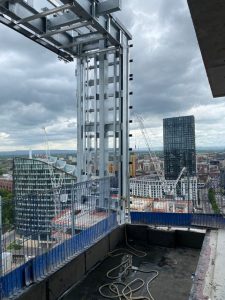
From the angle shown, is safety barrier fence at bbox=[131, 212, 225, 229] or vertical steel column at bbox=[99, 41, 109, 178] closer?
safety barrier fence at bbox=[131, 212, 225, 229]

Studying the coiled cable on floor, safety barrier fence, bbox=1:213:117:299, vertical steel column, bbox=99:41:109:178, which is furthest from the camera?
vertical steel column, bbox=99:41:109:178

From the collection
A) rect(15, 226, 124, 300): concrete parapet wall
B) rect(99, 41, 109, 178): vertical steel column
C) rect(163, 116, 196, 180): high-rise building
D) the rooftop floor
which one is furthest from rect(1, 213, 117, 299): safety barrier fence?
Result: rect(163, 116, 196, 180): high-rise building

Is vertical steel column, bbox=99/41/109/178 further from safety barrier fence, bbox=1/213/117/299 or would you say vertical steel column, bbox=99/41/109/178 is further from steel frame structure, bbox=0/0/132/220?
safety barrier fence, bbox=1/213/117/299

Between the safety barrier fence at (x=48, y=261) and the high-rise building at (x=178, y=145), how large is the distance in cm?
555

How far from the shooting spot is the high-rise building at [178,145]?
39.3ft

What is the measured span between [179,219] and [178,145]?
22.5 feet

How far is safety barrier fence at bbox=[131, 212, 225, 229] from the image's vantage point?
25.0 feet

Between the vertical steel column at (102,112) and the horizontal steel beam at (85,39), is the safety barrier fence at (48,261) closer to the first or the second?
the vertical steel column at (102,112)

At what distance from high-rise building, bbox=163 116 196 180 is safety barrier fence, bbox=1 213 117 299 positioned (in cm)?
555

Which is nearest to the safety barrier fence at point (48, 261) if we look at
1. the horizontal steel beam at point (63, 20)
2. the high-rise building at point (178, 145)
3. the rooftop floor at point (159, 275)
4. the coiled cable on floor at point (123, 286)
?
the rooftop floor at point (159, 275)

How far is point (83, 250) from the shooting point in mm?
5957

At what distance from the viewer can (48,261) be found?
16.4 feet

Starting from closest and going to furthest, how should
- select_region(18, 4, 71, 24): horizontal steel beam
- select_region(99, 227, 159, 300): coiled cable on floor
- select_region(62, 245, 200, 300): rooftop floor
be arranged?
select_region(99, 227, 159, 300): coiled cable on floor < select_region(62, 245, 200, 300): rooftop floor < select_region(18, 4, 71, 24): horizontal steel beam

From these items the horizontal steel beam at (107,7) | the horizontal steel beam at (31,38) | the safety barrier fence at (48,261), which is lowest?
the safety barrier fence at (48,261)
